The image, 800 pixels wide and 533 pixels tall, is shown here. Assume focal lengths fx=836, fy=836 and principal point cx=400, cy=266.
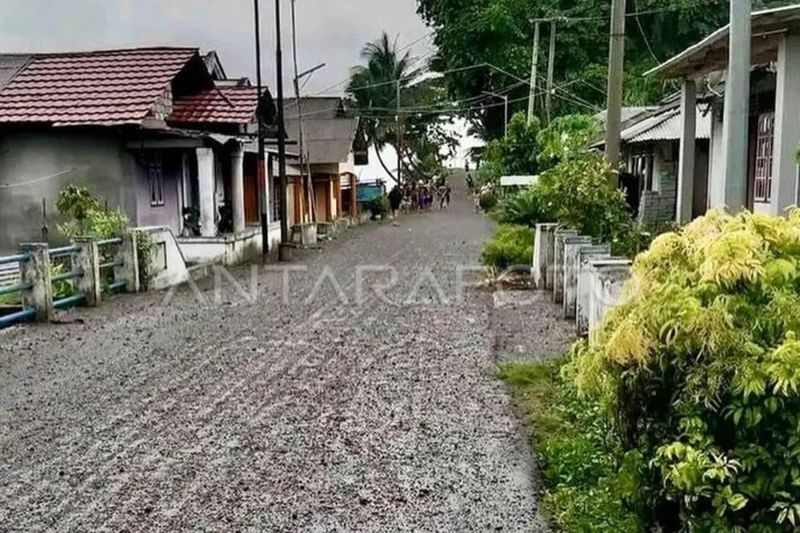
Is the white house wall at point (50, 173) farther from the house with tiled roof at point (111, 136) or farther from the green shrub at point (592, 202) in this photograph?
the green shrub at point (592, 202)

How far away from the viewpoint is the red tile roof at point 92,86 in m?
16.5

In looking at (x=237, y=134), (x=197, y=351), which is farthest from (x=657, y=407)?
(x=237, y=134)

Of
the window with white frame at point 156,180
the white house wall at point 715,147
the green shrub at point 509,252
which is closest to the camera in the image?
the white house wall at point 715,147

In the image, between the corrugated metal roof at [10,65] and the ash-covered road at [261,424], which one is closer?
the ash-covered road at [261,424]

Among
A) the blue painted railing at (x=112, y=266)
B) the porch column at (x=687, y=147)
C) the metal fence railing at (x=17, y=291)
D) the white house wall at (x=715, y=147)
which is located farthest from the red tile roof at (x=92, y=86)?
the white house wall at (x=715, y=147)

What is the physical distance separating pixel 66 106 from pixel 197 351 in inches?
392

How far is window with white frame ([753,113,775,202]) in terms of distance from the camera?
1316 centimetres

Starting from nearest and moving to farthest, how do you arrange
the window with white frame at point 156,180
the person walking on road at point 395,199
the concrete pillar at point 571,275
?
the concrete pillar at point 571,275
the window with white frame at point 156,180
the person walking on road at point 395,199

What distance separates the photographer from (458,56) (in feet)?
126

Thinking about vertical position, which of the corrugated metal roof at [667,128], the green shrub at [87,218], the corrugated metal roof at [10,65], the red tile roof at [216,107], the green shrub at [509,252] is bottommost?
the green shrub at [509,252]

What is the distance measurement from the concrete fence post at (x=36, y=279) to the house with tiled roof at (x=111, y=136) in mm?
5704

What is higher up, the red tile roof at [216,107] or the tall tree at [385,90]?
the tall tree at [385,90]

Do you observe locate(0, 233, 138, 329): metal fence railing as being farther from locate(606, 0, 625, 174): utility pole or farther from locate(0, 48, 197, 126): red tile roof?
locate(606, 0, 625, 174): utility pole

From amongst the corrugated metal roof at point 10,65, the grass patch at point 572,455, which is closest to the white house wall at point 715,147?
the grass patch at point 572,455
